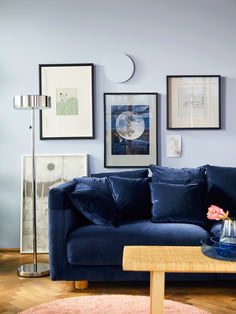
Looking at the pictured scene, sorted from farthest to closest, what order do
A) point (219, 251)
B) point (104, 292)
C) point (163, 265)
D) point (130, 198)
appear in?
point (130, 198), point (104, 292), point (219, 251), point (163, 265)

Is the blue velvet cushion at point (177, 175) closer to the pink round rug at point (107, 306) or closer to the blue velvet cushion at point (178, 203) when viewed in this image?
the blue velvet cushion at point (178, 203)

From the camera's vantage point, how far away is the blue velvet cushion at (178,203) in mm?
3734

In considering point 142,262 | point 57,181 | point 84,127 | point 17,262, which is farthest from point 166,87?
point 142,262

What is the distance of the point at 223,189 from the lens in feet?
13.1

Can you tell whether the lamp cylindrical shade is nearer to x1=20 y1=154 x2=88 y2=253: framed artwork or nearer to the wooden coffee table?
x1=20 y1=154 x2=88 y2=253: framed artwork

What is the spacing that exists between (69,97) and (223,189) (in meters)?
1.75

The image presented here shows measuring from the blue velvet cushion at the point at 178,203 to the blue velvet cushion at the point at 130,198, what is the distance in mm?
104

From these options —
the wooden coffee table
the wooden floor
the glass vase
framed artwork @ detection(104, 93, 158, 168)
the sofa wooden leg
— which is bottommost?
the wooden floor

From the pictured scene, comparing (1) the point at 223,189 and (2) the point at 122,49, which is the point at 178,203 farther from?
(2) the point at 122,49

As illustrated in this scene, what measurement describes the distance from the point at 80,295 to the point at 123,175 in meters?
1.21

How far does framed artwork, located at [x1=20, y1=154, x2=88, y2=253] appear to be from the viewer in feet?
15.2

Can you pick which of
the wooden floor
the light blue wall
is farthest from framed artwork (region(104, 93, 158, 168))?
the wooden floor

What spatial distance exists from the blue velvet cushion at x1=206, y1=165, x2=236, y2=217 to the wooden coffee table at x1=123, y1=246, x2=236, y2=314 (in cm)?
138

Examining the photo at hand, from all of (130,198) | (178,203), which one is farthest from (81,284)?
(178,203)
